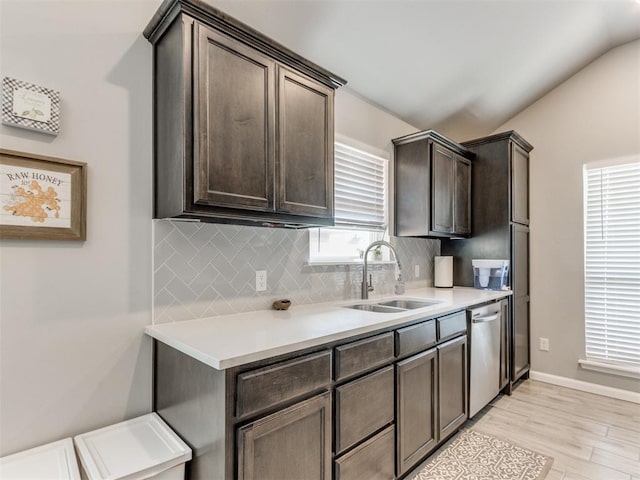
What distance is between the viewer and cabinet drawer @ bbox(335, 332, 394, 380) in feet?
5.18

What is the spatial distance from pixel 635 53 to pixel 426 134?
2136 millimetres

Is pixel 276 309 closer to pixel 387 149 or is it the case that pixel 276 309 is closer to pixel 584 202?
pixel 387 149

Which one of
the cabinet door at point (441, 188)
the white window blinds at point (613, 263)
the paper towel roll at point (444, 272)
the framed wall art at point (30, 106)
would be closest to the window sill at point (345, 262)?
the cabinet door at point (441, 188)

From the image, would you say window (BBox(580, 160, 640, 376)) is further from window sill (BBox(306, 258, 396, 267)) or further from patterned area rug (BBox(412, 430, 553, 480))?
window sill (BBox(306, 258, 396, 267))

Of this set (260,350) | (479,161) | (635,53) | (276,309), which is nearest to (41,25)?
(260,350)

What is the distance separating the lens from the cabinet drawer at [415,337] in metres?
1.92

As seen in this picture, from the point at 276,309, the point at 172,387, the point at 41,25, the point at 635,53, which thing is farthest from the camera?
the point at 635,53

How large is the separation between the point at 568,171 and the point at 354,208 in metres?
2.34

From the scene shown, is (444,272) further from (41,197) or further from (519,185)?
(41,197)

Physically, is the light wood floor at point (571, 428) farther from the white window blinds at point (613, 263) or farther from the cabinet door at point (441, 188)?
the cabinet door at point (441, 188)

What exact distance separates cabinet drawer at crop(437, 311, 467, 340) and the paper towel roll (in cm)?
99

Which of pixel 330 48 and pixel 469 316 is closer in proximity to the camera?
pixel 330 48

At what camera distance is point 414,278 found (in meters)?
3.40

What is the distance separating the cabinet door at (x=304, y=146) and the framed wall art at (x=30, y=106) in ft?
3.11
